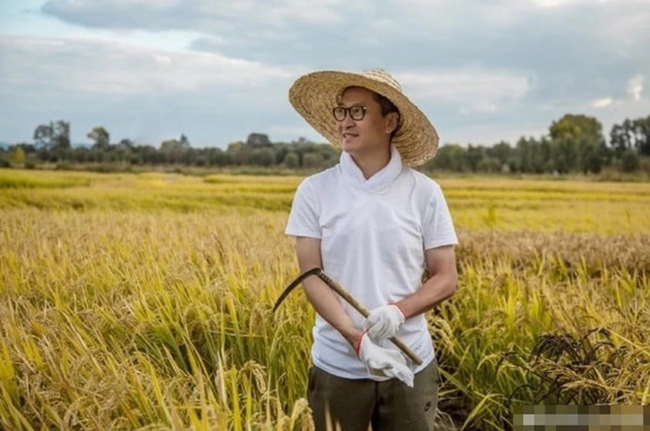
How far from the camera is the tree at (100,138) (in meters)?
4.93

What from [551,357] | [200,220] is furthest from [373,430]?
[200,220]

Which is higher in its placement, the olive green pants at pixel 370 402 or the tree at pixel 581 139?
the tree at pixel 581 139

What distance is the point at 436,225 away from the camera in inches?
75.1

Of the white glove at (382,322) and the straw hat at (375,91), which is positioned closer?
the white glove at (382,322)

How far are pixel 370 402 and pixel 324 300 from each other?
0.26 m

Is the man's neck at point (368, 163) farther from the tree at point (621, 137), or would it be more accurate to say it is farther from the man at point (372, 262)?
the tree at point (621, 137)

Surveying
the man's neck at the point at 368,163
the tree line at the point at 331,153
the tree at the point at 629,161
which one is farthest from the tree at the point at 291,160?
the man's neck at the point at 368,163

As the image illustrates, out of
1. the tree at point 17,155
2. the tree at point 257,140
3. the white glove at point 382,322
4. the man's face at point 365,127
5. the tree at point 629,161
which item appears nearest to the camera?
the white glove at point 382,322

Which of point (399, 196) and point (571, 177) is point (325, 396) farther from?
point (571, 177)

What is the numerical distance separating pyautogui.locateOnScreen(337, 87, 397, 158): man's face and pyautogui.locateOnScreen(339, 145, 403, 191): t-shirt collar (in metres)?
0.02

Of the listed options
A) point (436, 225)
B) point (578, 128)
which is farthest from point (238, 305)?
point (578, 128)

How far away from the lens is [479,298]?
349 cm

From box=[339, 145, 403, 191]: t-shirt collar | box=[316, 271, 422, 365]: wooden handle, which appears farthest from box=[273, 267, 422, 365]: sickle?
box=[339, 145, 403, 191]: t-shirt collar

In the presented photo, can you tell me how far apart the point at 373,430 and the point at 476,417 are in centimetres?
106
